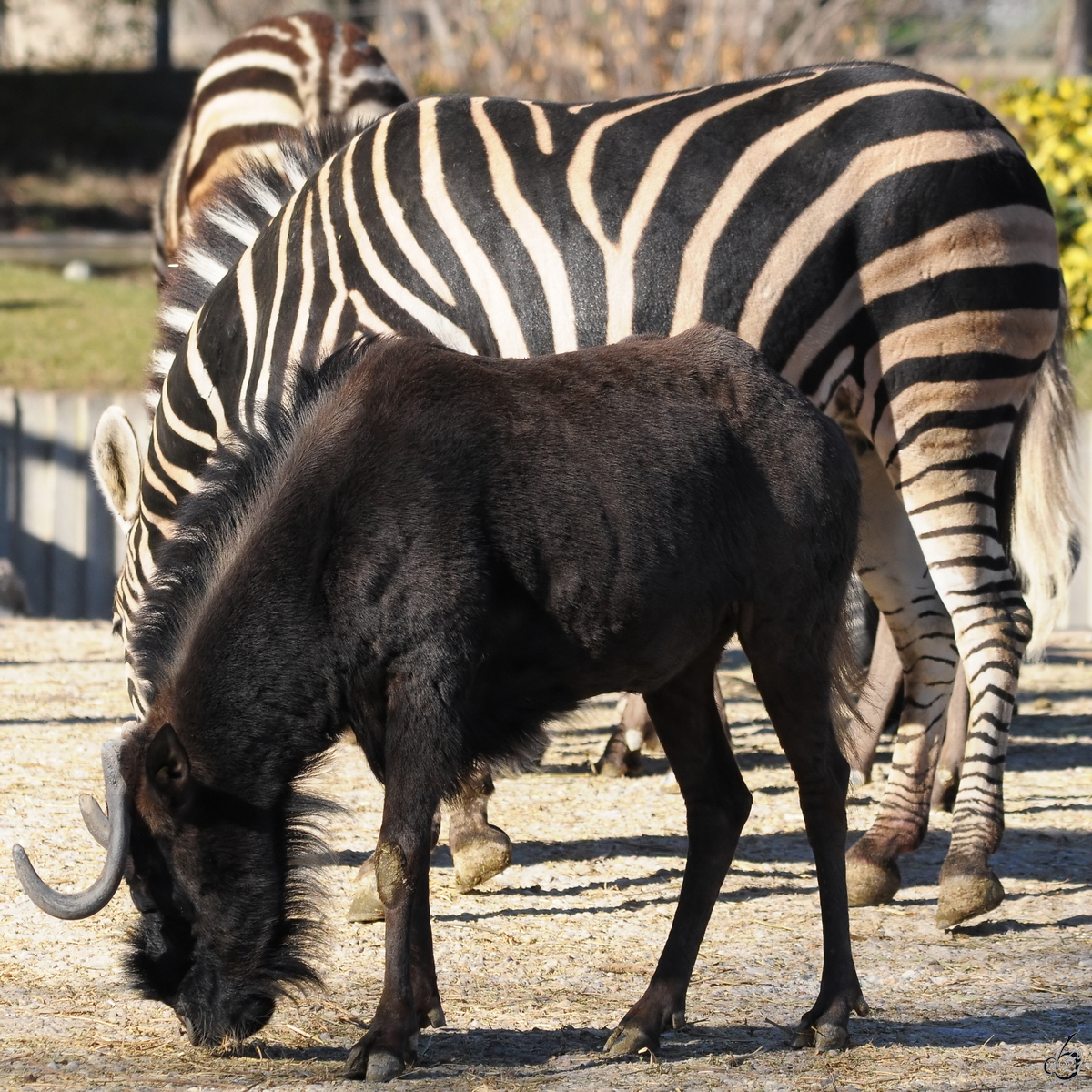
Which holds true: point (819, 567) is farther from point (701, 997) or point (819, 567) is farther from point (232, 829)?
point (232, 829)

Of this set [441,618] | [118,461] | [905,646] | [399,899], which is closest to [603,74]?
[118,461]

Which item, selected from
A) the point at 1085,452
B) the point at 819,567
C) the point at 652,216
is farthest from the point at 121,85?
the point at 819,567

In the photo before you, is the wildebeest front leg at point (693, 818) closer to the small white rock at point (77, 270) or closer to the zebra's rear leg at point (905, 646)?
the zebra's rear leg at point (905, 646)

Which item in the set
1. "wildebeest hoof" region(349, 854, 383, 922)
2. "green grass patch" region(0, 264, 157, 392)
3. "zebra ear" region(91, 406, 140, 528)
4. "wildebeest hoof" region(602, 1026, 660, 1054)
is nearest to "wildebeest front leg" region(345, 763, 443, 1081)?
"wildebeest hoof" region(602, 1026, 660, 1054)

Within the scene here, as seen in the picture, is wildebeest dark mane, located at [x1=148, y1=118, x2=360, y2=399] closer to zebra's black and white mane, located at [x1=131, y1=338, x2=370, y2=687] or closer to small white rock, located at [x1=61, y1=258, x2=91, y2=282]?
zebra's black and white mane, located at [x1=131, y1=338, x2=370, y2=687]

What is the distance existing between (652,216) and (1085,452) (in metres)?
6.73

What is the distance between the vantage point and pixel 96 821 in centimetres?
340


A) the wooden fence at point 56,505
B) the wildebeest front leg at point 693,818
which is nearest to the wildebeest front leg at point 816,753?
the wildebeest front leg at point 693,818

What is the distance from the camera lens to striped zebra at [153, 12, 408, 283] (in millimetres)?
8547

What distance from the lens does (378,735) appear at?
3.49 meters

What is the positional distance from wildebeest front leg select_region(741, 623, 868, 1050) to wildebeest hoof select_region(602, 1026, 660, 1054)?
0.39 metres

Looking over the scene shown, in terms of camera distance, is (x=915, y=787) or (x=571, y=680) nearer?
(x=571, y=680)

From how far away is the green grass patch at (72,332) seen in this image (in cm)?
1258

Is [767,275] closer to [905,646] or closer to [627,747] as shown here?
[905,646]
